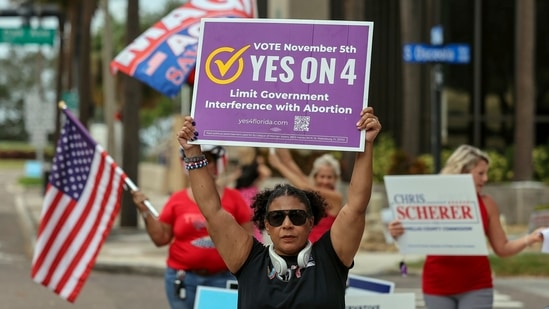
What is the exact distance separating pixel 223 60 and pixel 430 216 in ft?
10.3

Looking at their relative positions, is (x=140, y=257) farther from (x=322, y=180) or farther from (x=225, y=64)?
(x=225, y=64)

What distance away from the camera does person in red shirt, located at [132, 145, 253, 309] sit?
27.5 feet

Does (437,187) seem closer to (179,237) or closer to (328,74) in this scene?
(179,237)

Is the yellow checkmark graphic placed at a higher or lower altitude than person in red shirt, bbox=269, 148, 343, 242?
higher

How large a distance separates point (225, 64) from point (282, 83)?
0.28m

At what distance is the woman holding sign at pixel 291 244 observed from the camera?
5.32 meters

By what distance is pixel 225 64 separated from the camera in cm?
599

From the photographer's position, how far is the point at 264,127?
5832 millimetres

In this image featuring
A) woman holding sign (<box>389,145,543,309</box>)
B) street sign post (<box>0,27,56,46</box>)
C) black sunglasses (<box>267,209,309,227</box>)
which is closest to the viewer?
black sunglasses (<box>267,209,309,227</box>)

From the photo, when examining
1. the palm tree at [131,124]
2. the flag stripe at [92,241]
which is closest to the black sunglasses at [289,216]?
the flag stripe at [92,241]

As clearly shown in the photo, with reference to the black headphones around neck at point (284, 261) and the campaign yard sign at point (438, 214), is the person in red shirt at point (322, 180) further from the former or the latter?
the black headphones around neck at point (284, 261)

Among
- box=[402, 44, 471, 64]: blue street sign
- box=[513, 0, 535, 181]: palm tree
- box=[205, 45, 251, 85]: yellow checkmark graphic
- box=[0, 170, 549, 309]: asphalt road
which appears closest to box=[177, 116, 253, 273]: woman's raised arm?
box=[205, 45, 251, 85]: yellow checkmark graphic

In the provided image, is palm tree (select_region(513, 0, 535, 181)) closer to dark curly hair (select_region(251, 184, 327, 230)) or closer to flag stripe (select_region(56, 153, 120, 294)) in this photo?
flag stripe (select_region(56, 153, 120, 294))

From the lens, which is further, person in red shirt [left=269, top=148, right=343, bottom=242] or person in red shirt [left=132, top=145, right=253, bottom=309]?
person in red shirt [left=269, top=148, right=343, bottom=242]
